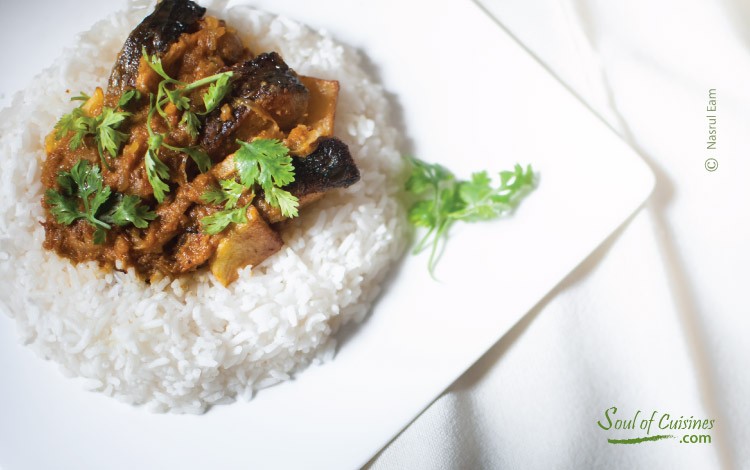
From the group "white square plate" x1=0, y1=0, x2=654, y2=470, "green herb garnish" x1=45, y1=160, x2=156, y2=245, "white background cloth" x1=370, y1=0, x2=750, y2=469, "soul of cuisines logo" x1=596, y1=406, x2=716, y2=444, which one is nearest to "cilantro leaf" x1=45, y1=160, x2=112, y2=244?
"green herb garnish" x1=45, y1=160, x2=156, y2=245

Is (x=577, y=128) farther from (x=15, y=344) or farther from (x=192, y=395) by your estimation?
(x=15, y=344)

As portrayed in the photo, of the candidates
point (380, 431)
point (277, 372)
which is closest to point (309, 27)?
point (277, 372)

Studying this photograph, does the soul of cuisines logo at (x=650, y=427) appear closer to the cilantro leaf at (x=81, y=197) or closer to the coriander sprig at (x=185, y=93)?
the coriander sprig at (x=185, y=93)

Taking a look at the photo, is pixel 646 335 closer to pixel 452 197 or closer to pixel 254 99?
pixel 452 197

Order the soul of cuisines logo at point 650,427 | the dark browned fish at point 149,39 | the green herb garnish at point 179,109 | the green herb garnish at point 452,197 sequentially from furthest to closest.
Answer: the green herb garnish at point 452,197 < the soul of cuisines logo at point 650,427 < the dark browned fish at point 149,39 < the green herb garnish at point 179,109

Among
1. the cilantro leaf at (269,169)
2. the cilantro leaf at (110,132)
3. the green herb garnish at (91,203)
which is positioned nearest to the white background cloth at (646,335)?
the cilantro leaf at (269,169)

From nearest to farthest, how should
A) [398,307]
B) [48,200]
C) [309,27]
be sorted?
[48,200] → [398,307] → [309,27]

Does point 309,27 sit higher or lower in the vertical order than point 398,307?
higher
